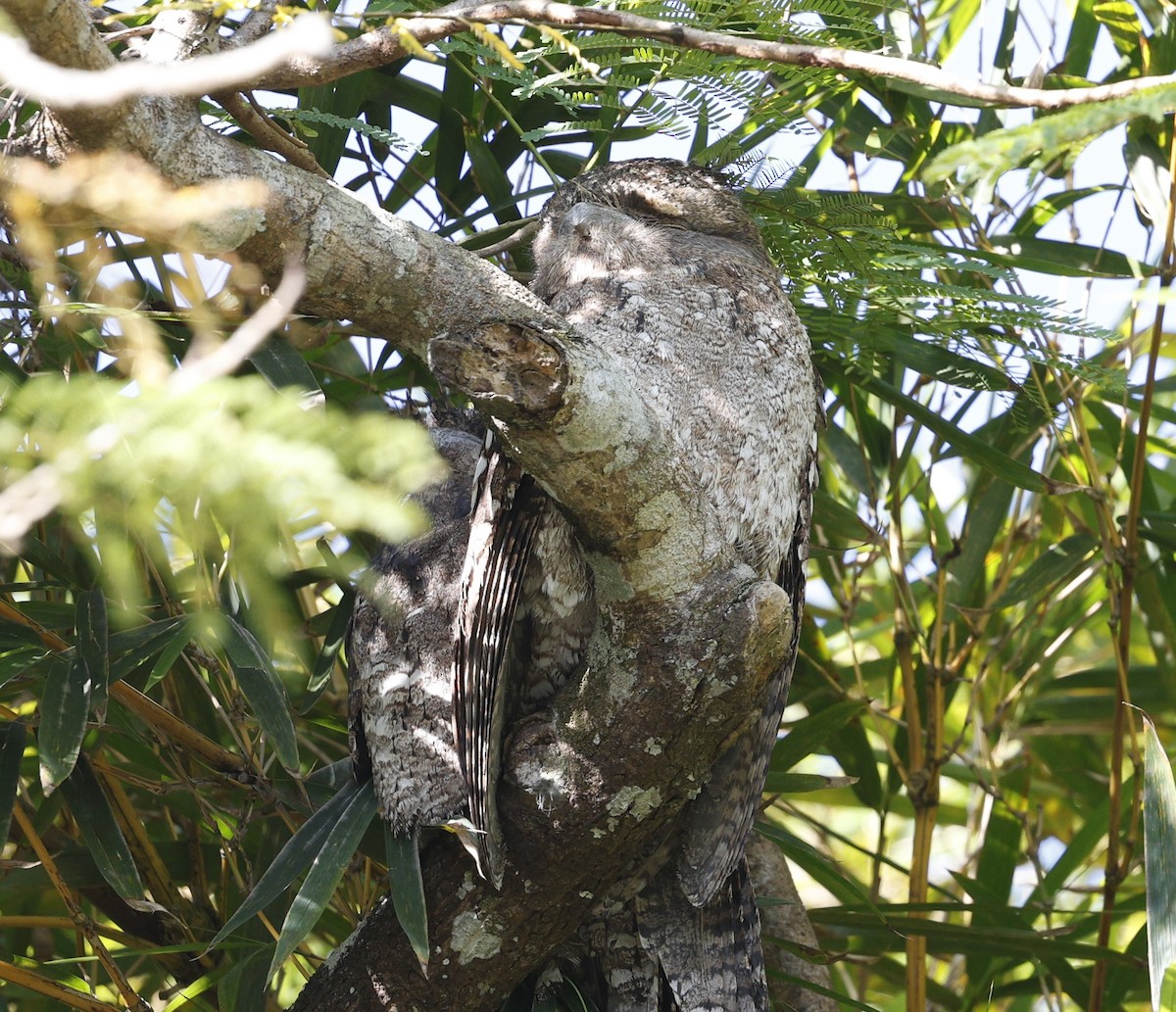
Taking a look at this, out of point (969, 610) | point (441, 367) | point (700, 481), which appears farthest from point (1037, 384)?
point (441, 367)

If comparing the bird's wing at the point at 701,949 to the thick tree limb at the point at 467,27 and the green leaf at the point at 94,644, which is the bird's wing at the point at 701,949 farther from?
the thick tree limb at the point at 467,27

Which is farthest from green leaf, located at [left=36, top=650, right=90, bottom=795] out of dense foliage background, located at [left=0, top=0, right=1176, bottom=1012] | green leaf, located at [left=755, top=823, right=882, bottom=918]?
green leaf, located at [left=755, top=823, right=882, bottom=918]

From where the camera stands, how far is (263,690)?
1.79 metres

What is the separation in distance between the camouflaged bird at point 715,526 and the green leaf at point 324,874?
0.16 feet

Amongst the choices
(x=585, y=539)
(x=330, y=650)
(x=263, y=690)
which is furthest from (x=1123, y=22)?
(x=263, y=690)

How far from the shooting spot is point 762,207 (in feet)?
6.43

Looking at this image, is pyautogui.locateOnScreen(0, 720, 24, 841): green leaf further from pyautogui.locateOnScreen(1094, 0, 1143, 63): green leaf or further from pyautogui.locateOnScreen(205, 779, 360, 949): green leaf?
pyautogui.locateOnScreen(1094, 0, 1143, 63): green leaf

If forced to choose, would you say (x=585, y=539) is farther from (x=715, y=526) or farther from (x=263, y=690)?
(x=263, y=690)

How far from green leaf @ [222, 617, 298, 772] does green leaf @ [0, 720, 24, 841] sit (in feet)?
1.24

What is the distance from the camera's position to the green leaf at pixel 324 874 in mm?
1618

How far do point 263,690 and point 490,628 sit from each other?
45cm

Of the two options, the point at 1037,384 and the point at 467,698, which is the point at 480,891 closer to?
the point at 467,698

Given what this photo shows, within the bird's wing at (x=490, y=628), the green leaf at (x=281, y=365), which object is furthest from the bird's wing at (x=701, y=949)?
the green leaf at (x=281, y=365)

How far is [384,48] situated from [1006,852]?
2.31 metres
